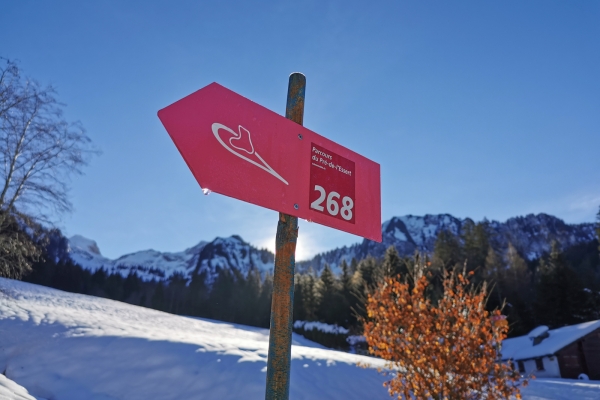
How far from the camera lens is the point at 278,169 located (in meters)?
2.55

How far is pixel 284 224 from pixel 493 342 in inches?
293

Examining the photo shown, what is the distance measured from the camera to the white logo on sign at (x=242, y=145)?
237 cm

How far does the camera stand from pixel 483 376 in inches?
295

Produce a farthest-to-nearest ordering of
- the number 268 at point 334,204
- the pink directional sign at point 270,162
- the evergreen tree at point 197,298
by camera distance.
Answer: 1. the evergreen tree at point 197,298
2. the number 268 at point 334,204
3. the pink directional sign at point 270,162

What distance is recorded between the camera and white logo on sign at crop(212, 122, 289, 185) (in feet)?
7.77

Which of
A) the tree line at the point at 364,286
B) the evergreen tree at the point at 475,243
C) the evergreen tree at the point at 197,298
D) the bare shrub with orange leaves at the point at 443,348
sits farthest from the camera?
the evergreen tree at the point at 197,298

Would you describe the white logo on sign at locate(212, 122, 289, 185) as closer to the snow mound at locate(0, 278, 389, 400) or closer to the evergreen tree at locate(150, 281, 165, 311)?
the snow mound at locate(0, 278, 389, 400)

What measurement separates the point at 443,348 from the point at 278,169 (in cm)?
664

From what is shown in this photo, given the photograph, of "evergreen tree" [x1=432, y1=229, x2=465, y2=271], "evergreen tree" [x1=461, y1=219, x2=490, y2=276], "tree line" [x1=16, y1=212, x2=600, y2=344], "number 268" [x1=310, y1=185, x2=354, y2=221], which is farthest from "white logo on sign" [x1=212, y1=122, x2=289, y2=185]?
"evergreen tree" [x1=461, y1=219, x2=490, y2=276]

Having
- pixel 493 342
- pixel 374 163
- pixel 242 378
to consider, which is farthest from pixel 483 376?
pixel 374 163

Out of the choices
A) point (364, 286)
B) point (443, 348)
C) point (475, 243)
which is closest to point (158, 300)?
point (364, 286)

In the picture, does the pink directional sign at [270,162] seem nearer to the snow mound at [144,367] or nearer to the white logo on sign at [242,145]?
the white logo on sign at [242,145]

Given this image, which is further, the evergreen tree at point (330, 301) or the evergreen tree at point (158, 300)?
the evergreen tree at point (158, 300)

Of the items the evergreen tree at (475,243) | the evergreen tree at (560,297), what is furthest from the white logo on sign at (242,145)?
the evergreen tree at (475,243)
